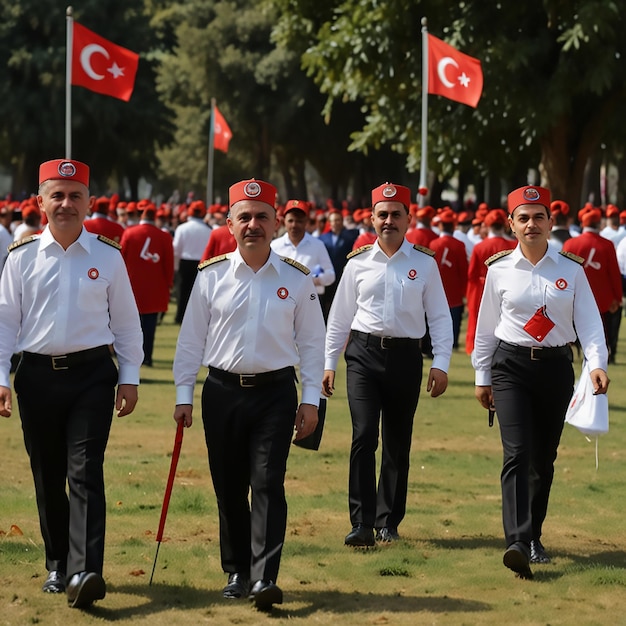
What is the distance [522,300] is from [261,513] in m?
2.06

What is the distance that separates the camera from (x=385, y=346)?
863 centimetres

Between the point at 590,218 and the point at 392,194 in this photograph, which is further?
the point at 590,218

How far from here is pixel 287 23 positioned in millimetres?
35625

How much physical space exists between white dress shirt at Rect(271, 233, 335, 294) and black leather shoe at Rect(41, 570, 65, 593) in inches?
334

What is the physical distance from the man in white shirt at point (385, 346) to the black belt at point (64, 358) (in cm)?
194

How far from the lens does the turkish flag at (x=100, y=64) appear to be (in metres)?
23.6

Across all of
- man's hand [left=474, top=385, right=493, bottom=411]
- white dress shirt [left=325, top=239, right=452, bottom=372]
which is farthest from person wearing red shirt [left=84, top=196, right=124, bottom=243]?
man's hand [left=474, top=385, right=493, bottom=411]

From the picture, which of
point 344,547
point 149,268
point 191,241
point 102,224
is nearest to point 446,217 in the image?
point 149,268

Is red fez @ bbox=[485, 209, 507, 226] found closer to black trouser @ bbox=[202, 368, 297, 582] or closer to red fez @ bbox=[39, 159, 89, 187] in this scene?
black trouser @ bbox=[202, 368, 297, 582]

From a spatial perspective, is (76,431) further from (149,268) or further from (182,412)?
(149,268)

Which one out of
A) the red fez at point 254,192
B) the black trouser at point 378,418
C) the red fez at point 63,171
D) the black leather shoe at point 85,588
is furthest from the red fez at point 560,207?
the black leather shoe at point 85,588

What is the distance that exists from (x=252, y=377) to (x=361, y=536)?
1.97 m

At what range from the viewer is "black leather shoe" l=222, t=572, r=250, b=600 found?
7.12m

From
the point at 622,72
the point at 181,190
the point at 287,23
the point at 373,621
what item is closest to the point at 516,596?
the point at 373,621
